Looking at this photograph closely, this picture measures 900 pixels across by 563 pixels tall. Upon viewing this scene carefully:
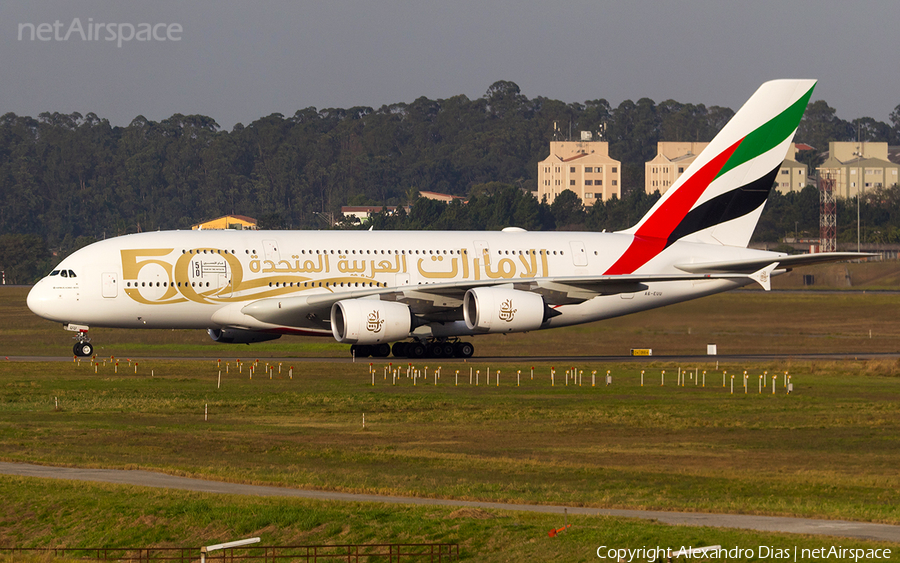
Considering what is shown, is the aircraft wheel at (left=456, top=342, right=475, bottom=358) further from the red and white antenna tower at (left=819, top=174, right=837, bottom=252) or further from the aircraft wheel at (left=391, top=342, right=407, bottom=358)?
the red and white antenna tower at (left=819, top=174, right=837, bottom=252)

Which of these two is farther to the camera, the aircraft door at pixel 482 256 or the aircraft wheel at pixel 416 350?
the aircraft wheel at pixel 416 350

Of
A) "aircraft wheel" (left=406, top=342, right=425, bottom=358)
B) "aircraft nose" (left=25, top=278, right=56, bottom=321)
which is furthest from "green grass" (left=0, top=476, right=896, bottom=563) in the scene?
"aircraft wheel" (left=406, top=342, right=425, bottom=358)

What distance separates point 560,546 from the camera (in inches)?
705

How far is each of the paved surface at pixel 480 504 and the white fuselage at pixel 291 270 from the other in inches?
836

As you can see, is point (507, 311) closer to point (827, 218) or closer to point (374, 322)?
point (374, 322)

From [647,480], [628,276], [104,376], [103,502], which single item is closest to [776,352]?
[628,276]

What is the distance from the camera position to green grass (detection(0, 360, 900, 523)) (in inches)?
902

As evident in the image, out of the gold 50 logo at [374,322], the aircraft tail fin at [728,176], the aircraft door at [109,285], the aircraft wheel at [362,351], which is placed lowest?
the aircraft wheel at [362,351]

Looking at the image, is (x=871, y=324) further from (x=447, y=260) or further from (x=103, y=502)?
(x=103, y=502)

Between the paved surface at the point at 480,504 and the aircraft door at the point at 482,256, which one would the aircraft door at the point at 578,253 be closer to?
the aircraft door at the point at 482,256

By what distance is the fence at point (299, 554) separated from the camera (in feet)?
61.6

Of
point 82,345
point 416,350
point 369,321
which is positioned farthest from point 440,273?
point 82,345

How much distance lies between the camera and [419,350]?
48.9 meters

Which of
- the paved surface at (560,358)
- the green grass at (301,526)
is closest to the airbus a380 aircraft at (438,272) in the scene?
the paved surface at (560,358)
